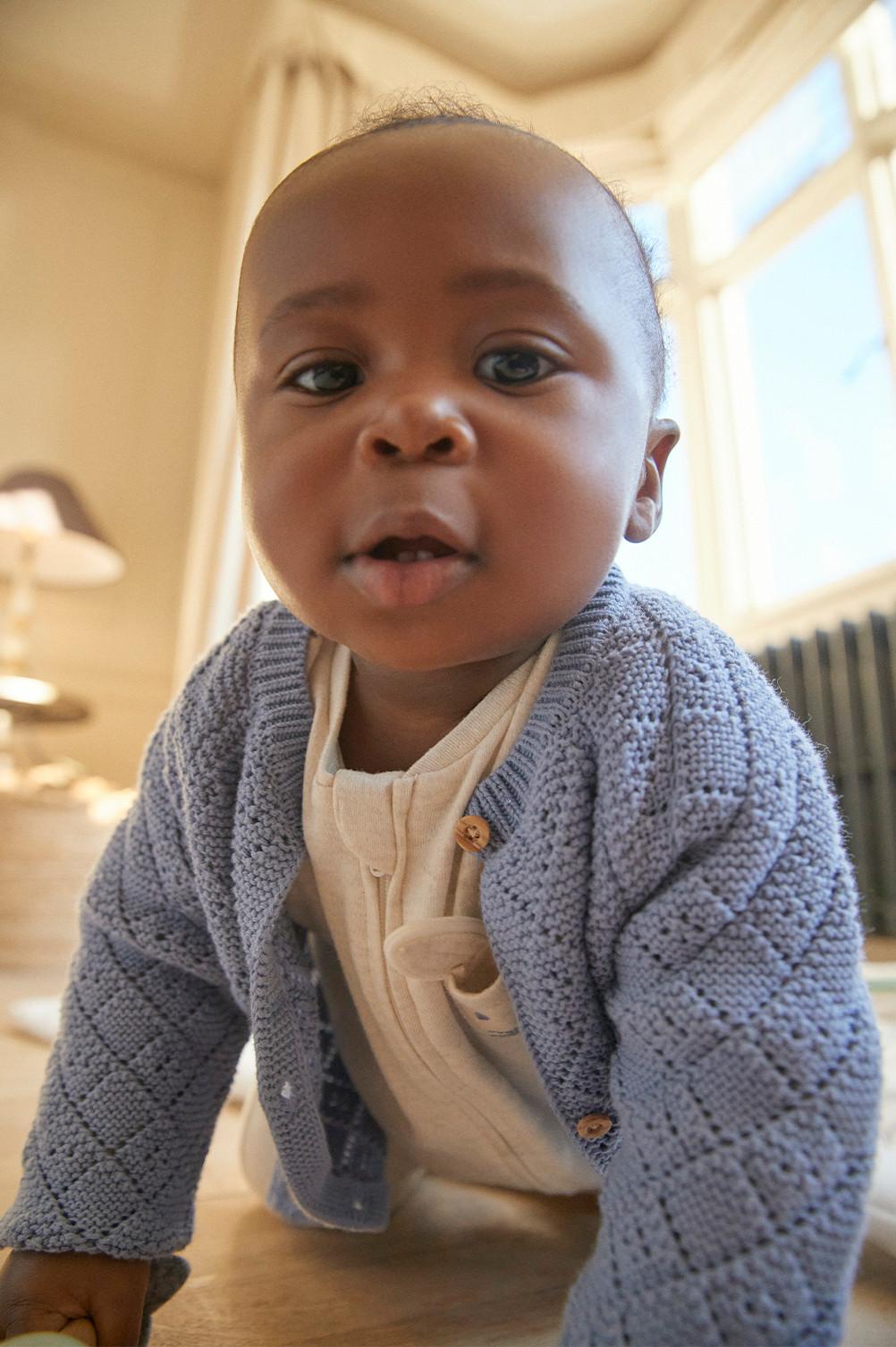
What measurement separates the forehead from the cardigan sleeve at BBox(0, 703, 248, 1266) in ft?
0.98

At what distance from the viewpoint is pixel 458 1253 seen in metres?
0.53

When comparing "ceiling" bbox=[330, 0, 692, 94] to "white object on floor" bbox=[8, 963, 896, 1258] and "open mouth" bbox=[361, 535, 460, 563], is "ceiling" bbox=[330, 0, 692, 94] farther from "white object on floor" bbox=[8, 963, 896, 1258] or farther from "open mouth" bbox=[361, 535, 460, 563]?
"open mouth" bbox=[361, 535, 460, 563]

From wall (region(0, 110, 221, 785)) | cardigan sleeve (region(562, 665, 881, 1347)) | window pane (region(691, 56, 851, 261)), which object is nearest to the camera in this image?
cardigan sleeve (region(562, 665, 881, 1347))

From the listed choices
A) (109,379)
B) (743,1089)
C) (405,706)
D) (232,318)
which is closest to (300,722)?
(405,706)

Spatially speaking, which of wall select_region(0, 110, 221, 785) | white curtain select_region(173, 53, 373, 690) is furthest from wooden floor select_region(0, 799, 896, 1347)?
wall select_region(0, 110, 221, 785)

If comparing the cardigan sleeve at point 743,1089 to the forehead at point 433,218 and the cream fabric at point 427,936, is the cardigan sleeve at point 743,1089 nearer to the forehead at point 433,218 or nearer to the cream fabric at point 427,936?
the cream fabric at point 427,936

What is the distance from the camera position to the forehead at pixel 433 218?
397 mm

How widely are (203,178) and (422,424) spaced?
3357mm

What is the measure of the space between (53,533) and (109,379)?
95 centimetres

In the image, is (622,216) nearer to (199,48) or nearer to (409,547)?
(409,547)

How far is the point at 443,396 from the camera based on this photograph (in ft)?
1.25

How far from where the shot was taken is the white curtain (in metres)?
2.19

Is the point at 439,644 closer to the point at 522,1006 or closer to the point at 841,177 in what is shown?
the point at 522,1006

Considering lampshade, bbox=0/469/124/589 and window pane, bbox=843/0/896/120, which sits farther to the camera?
window pane, bbox=843/0/896/120
